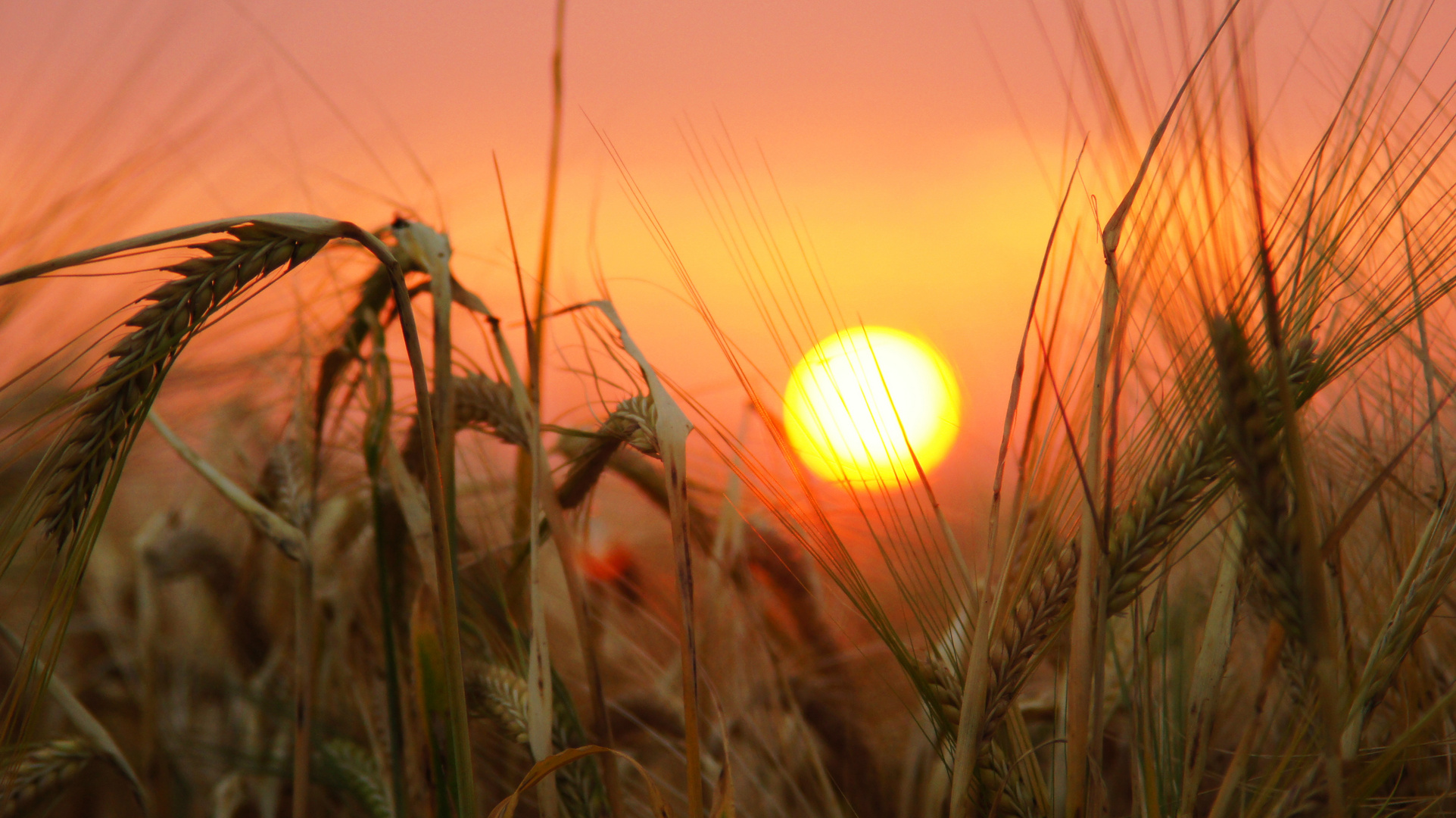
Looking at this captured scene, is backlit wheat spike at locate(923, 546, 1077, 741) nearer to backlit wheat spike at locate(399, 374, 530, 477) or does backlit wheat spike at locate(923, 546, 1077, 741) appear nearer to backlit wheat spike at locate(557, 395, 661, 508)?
backlit wheat spike at locate(557, 395, 661, 508)

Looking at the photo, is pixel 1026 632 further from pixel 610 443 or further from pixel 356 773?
pixel 356 773

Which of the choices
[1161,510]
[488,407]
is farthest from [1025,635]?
[488,407]

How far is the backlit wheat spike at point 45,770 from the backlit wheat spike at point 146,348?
46 cm

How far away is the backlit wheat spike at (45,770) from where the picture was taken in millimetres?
737

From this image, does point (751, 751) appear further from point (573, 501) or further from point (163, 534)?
point (163, 534)

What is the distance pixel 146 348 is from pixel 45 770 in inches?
23.5

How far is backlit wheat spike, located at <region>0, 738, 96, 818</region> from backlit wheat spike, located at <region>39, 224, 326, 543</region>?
46 centimetres

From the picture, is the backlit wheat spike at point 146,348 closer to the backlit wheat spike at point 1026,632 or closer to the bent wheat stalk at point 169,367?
the bent wheat stalk at point 169,367

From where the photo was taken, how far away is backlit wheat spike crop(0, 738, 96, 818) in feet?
2.42

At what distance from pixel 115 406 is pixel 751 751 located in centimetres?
79

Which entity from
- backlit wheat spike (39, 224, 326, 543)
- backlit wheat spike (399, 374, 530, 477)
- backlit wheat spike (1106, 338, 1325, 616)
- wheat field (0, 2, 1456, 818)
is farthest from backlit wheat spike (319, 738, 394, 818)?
backlit wheat spike (1106, 338, 1325, 616)

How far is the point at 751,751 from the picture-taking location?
0.98m

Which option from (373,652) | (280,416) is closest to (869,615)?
(373,652)

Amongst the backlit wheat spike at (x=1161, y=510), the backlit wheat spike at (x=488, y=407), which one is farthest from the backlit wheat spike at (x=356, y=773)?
the backlit wheat spike at (x=1161, y=510)
